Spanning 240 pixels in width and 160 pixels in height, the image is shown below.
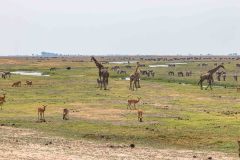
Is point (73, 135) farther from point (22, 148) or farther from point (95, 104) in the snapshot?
point (95, 104)

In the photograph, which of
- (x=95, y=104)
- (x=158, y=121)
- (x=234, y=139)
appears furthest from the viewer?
(x=95, y=104)

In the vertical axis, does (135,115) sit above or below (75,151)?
above

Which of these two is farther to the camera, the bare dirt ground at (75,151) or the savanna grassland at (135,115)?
the savanna grassland at (135,115)

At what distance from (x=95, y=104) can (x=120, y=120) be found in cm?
881

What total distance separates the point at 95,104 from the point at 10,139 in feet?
51.9

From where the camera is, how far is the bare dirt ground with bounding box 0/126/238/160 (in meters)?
22.7

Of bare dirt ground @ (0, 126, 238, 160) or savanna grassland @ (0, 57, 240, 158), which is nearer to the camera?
bare dirt ground @ (0, 126, 238, 160)

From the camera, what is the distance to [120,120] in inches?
1328

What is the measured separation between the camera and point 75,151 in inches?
Answer: 941

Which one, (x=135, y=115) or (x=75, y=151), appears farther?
(x=135, y=115)

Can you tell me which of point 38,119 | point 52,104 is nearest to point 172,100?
point 52,104

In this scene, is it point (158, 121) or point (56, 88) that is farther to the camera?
point (56, 88)

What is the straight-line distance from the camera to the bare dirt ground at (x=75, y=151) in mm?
22688

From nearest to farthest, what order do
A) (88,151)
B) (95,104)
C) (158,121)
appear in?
(88,151)
(158,121)
(95,104)
